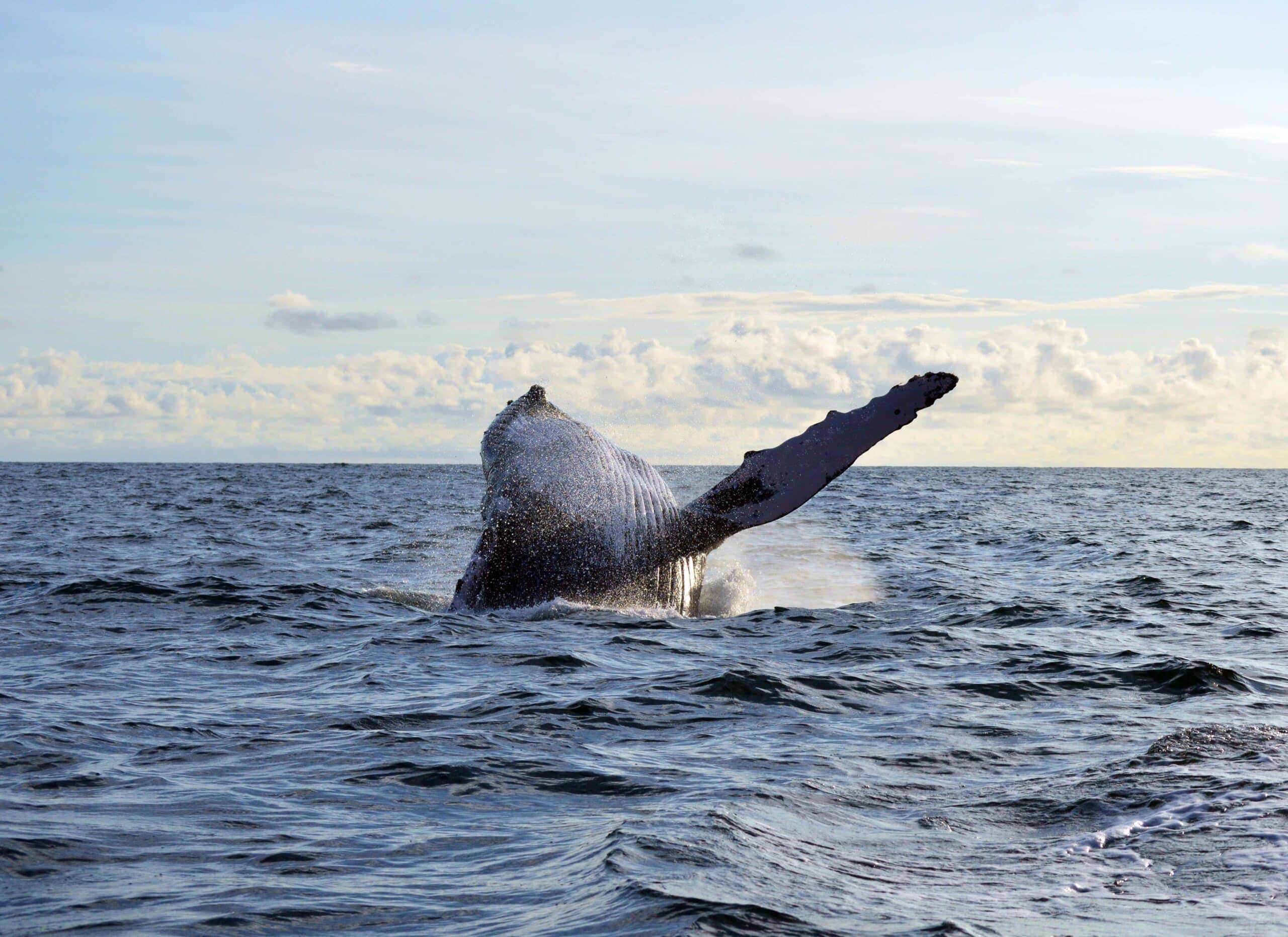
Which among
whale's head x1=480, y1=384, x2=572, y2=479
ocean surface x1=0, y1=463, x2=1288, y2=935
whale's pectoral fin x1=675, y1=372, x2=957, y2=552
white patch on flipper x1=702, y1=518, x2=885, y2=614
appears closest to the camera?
ocean surface x1=0, y1=463, x2=1288, y2=935

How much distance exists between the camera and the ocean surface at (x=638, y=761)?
15.0 ft

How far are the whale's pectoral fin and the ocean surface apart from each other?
119 cm

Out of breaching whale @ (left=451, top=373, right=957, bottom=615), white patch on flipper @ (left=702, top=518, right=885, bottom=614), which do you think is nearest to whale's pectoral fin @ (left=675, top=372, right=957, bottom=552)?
breaching whale @ (left=451, top=373, right=957, bottom=615)

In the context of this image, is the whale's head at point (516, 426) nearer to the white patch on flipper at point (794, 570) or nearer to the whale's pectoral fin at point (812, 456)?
the whale's pectoral fin at point (812, 456)

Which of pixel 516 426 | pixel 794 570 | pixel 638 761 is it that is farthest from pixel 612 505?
pixel 794 570

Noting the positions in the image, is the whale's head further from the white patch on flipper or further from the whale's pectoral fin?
the white patch on flipper

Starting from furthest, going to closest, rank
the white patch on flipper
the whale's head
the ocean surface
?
the white patch on flipper < the whale's head < the ocean surface

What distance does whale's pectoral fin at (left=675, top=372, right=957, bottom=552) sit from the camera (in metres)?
10.1

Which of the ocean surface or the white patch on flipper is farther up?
the ocean surface

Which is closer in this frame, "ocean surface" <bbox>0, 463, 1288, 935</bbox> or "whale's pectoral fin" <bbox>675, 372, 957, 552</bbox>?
"ocean surface" <bbox>0, 463, 1288, 935</bbox>

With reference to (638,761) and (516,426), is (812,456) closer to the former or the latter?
(516,426)

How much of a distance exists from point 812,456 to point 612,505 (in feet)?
5.63

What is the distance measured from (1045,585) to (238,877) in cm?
1356

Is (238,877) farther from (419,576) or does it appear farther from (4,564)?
(4,564)
